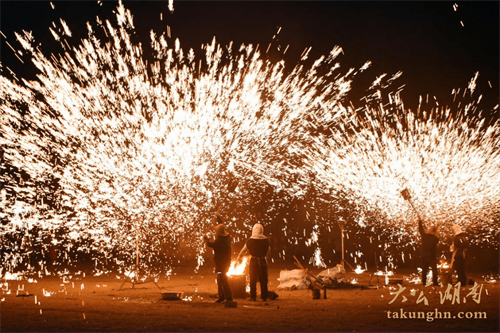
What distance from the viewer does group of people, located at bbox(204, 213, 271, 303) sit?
10539 mm

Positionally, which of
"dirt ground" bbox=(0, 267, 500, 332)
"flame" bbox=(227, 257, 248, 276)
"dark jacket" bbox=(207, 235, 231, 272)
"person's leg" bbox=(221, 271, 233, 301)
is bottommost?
"dirt ground" bbox=(0, 267, 500, 332)

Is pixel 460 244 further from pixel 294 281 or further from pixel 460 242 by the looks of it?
pixel 294 281

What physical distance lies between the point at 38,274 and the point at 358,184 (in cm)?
1497

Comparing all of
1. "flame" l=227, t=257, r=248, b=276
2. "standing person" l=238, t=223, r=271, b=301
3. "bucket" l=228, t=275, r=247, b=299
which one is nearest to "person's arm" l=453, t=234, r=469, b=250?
"standing person" l=238, t=223, r=271, b=301

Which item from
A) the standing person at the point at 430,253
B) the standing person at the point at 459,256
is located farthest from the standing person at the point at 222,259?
the standing person at the point at 459,256

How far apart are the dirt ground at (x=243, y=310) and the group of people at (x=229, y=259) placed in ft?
1.02

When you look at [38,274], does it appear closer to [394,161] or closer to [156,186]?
[156,186]

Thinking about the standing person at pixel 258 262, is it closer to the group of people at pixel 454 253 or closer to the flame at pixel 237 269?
the flame at pixel 237 269

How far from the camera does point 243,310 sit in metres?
9.55

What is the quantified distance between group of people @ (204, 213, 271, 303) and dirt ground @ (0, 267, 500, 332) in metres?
0.31

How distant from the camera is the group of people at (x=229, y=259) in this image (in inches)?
415

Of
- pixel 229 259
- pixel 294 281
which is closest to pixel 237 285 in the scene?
pixel 229 259

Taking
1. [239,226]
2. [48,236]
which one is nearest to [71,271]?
[48,236]

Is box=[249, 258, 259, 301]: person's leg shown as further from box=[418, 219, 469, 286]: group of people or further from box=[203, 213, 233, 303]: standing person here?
box=[418, 219, 469, 286]: group of people
